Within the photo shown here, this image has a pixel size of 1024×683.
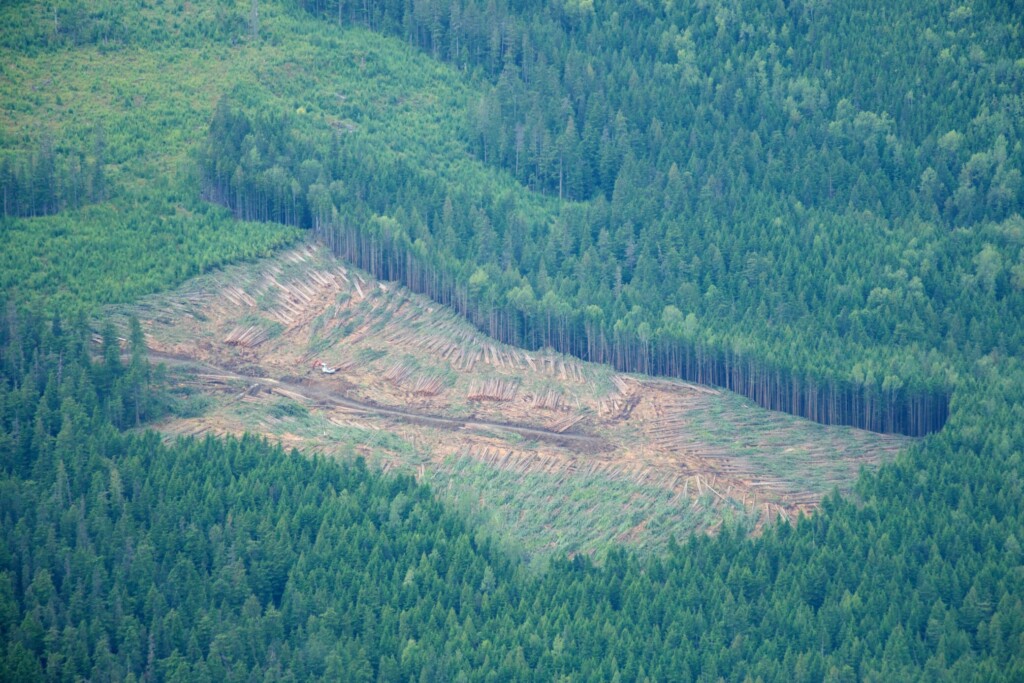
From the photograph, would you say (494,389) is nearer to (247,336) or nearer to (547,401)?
(547,401)

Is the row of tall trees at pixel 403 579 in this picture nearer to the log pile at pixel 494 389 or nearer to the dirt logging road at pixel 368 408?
the dirt logging road at pixel 368 408

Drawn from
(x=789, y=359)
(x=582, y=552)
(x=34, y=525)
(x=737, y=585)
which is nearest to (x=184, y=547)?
(x=34, y=525)

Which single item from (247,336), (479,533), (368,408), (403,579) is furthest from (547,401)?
(403,579)

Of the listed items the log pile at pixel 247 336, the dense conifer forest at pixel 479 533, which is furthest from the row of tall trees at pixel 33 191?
the log pile at pixel 247 336

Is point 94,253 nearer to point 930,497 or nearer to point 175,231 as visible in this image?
point 175,231

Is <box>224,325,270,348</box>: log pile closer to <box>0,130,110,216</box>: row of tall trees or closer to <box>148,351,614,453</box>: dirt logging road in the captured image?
<box>148,351,614,453</box>: dirt logging road
